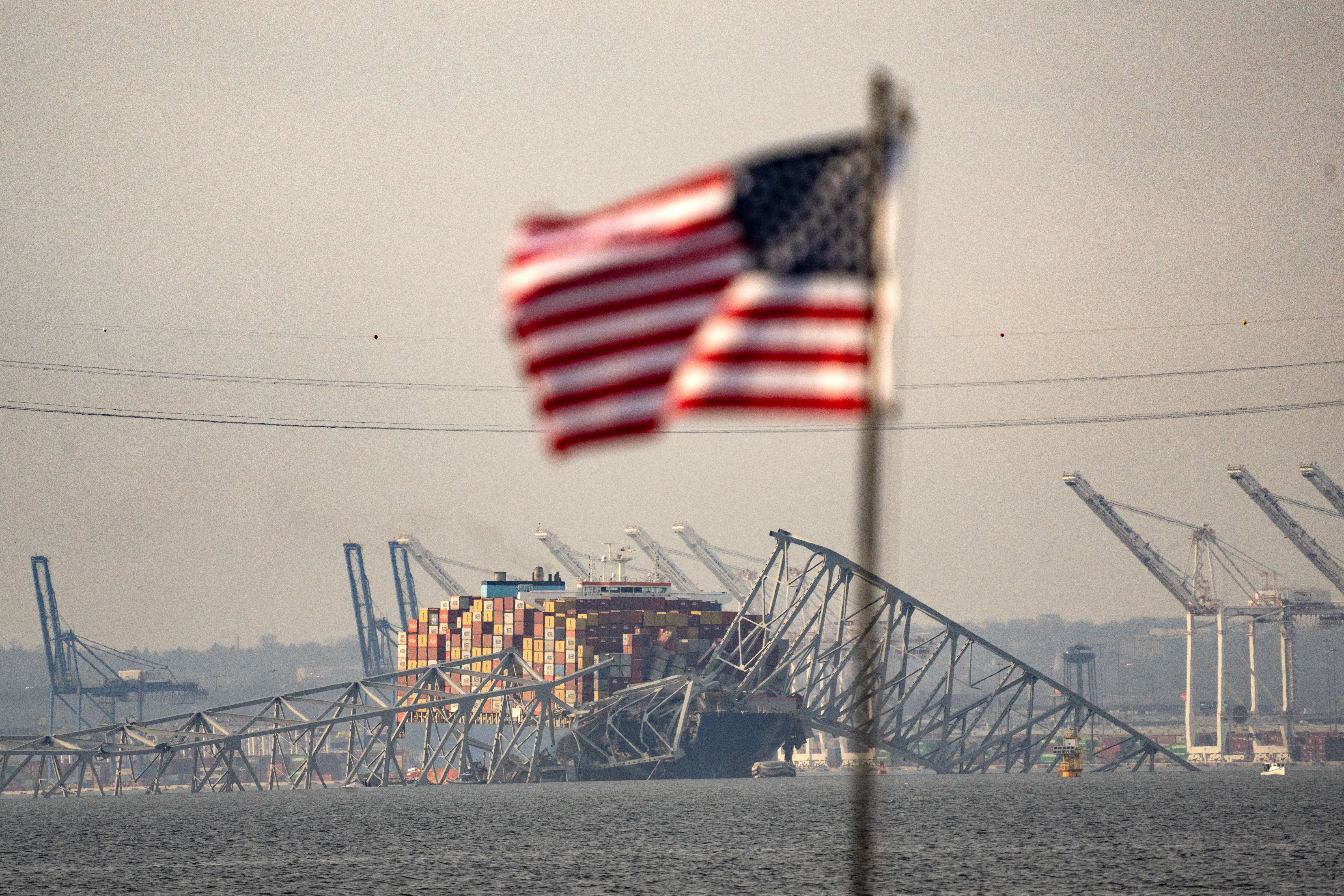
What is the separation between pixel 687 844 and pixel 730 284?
79.7 meters

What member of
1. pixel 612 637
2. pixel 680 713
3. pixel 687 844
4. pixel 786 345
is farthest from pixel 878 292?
pixel 612 637

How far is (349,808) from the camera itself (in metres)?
139

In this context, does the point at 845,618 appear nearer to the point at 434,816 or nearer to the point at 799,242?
the point at 434,816

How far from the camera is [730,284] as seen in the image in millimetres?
13898

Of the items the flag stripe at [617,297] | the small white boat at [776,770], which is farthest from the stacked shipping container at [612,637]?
the flag stripe at [617,297]

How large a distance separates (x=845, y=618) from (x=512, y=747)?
35.7m

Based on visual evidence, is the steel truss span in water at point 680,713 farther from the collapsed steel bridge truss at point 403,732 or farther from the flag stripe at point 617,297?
the flag stripe at point 617,297

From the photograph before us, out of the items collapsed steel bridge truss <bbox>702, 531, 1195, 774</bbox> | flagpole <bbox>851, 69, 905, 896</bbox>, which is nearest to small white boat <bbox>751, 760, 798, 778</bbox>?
collapsed steel bridge truss <bbox>702, 531, 1195, 774</bbox>

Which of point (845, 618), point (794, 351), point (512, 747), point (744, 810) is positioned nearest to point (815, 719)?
point (845, 618)

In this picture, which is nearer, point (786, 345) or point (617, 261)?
point (786, 345)

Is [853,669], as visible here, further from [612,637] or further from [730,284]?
[730,284]

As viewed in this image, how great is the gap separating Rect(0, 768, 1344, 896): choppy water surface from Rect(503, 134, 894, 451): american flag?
2191 inches

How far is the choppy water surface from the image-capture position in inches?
2810

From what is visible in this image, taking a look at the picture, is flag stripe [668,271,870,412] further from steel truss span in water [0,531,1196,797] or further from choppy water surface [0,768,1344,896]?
steel truss span in water [0,531,1196,797]
